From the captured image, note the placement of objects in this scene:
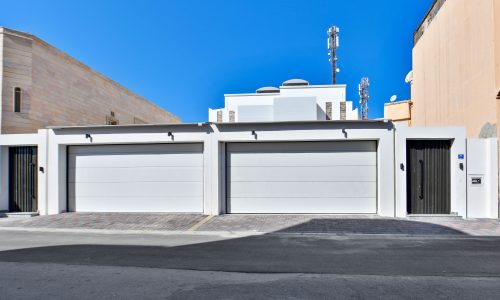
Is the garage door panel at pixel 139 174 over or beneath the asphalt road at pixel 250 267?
over

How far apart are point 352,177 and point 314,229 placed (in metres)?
3.22

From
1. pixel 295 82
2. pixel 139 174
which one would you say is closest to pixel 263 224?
pixel 139 174

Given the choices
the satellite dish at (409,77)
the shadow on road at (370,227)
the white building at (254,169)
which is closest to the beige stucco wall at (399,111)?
the satellite dish at (409,77)

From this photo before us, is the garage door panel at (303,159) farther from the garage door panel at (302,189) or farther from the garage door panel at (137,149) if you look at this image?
the garage door panel at (137,149)

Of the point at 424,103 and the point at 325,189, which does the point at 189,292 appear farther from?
the point at 424,103

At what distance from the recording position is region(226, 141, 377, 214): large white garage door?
11.3 metres

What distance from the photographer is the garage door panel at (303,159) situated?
11383 millimetres

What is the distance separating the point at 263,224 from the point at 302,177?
2645mm

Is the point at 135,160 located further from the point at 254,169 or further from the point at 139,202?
the point at 254,169

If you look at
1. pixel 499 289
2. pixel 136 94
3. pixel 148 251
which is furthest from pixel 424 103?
pixel 136 94

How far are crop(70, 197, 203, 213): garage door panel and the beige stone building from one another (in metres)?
4.54

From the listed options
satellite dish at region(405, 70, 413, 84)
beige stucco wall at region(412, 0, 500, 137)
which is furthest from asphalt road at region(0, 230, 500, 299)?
satellite dish at region(405, 70, 413, 84)

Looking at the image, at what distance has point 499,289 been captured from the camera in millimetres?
4488

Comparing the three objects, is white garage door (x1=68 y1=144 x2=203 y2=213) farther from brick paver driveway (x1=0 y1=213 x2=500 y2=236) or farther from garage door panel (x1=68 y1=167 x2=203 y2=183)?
brick paver driveway (x1=0 y1=213 x2=500 y2=236)
